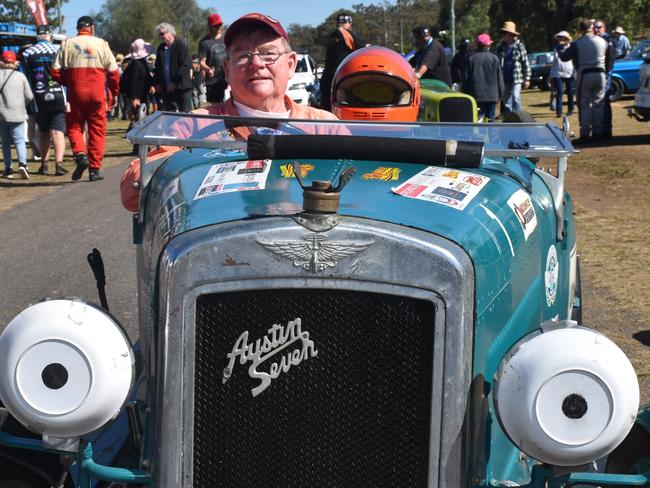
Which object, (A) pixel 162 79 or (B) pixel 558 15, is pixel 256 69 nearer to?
(A) pixel 162 79

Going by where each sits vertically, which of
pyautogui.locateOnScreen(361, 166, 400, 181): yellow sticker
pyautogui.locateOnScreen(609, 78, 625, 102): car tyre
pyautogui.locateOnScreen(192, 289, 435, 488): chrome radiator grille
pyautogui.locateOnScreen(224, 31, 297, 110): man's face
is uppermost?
pyautogui.locateOnScreen(224, 31, 297, 110): man's face

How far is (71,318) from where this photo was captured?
2.55 meters

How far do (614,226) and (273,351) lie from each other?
7.04 m

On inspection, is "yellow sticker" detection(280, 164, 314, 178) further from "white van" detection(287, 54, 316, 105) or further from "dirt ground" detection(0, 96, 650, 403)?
"white van" detection(287, 54, 316, 105)

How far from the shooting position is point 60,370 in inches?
99.8

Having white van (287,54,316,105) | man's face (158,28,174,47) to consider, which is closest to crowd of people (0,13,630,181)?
man's face (158,28,174,47)

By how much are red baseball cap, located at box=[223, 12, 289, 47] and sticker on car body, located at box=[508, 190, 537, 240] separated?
4.54 feet

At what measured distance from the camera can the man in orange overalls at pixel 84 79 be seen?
11.9 m

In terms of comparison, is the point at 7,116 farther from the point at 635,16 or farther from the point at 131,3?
the point at 131,3

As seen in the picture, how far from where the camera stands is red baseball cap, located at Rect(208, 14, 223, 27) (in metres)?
12.8

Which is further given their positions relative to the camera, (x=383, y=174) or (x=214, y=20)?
(x=214, y=20)

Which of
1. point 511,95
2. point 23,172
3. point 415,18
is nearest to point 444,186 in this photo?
point 23,172

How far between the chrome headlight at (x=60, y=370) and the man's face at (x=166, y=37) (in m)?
11.9

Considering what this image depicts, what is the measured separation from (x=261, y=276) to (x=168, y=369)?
35 centimetres
